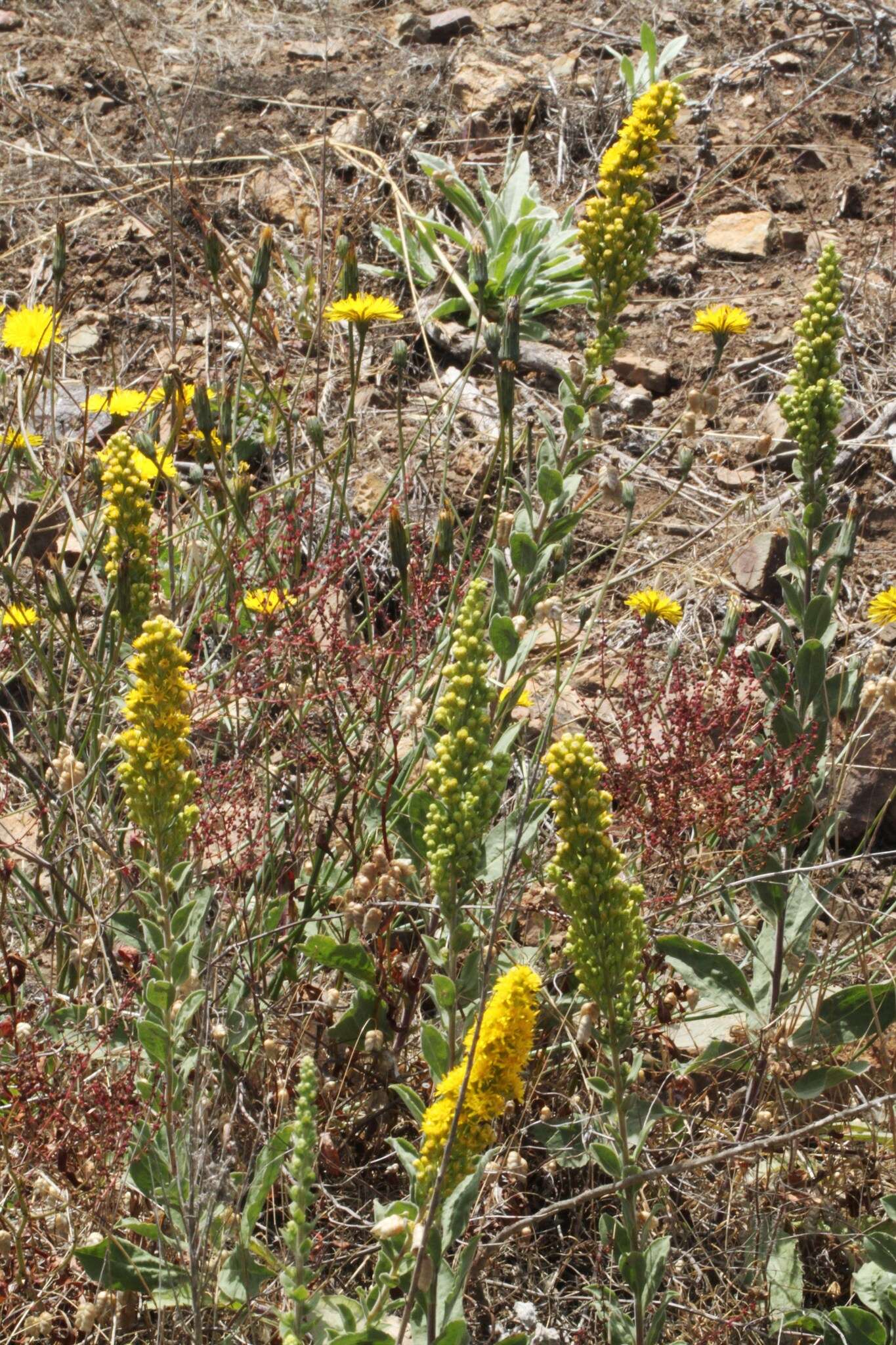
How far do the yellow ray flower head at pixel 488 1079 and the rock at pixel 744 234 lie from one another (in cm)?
406

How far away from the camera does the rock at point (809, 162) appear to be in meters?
5.24

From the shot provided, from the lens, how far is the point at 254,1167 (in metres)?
2.10

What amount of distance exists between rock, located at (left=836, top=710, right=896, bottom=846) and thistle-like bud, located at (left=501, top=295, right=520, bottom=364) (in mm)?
1232

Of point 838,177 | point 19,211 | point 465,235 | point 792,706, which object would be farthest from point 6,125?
point 792,706

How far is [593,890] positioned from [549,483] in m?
1.27

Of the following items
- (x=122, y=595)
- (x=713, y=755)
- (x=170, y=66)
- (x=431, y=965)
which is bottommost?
(x=431, y=965)

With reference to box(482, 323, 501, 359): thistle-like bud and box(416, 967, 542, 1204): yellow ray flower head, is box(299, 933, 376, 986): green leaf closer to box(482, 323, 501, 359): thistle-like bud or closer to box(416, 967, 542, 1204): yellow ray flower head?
box(416, 967, 542, 1204): yellow ray flower head

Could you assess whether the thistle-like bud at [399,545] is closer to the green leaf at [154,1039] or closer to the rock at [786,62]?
the green leaf at [154,1039]

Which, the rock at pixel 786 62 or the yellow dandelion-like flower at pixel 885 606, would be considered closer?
the yellow dandelion-like flower at pixel 885 606

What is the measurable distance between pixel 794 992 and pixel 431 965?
695mm

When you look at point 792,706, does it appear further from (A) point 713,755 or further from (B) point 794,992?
(B) point 794,992

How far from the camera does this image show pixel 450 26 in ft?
19.7

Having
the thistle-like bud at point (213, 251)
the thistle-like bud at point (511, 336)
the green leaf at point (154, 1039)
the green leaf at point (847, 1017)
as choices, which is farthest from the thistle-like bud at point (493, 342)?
the green leaf at point (154, 1039)

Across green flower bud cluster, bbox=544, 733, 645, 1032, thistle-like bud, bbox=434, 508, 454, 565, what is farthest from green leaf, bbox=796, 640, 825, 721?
Result: green flower bud cluster, bbox=544, 733, 645, 1032
